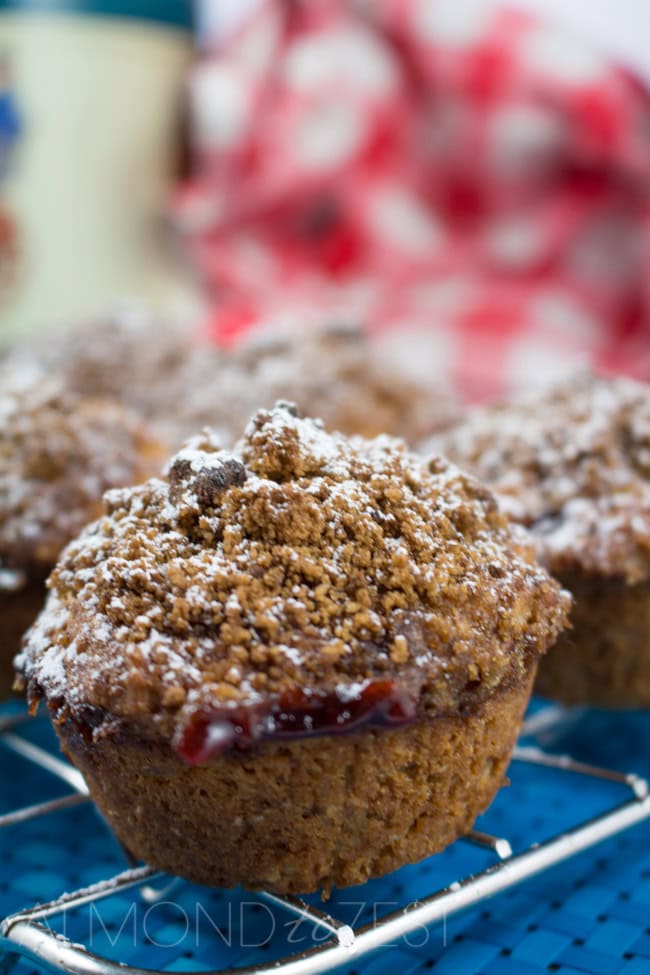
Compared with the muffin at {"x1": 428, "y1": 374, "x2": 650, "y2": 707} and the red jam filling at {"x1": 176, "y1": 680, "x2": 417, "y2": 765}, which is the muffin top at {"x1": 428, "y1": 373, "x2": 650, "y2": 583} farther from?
the red jam filling at {"x1": 176, "y1": 680, "x2": 417, "y2": 765}

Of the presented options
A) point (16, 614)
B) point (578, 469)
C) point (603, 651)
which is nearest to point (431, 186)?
point (578, 469)

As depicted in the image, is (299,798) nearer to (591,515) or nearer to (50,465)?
(591,515)

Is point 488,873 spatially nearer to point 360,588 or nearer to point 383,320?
point 360,588

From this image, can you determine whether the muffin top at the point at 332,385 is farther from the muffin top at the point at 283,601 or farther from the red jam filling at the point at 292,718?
the red jam filling at the point at 292,718

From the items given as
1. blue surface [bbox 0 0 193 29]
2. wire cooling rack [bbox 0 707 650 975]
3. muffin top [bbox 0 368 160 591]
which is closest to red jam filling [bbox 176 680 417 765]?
wire cooling rack [bbox 0 707 650 975]

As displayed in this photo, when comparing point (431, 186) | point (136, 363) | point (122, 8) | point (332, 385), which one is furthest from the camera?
point (431, 186)

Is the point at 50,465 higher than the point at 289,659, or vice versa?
the point at 50,465

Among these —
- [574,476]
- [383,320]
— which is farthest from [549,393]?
[383,320]
